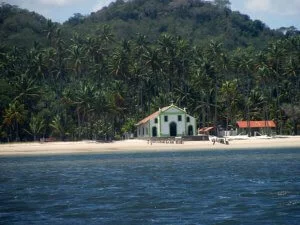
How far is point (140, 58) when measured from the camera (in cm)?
11400

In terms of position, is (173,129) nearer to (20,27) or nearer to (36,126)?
(36,126)

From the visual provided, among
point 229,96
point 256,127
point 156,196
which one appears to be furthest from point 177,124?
point 156,196

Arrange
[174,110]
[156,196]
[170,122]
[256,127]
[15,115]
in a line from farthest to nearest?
[256,127] < [170,122] < [15,115] < [174,110] < [156,196]

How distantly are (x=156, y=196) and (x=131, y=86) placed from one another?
86.2m

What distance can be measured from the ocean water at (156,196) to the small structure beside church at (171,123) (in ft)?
137

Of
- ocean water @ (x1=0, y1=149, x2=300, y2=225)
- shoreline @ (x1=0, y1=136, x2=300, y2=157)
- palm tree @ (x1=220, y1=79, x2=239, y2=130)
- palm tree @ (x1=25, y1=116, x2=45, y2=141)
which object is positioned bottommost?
ocean water @ (x1=0, y1=149, x2=300, y2=225)

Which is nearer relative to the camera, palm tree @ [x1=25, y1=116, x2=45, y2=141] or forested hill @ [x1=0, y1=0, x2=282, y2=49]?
palm tree @ [x1=25, y1=116, x2=45, y2=141]

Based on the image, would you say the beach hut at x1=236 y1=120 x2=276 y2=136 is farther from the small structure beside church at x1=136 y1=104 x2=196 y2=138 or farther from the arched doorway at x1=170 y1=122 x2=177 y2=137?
the arched doorway at x1=170 y1=122 x2=177 y2=137

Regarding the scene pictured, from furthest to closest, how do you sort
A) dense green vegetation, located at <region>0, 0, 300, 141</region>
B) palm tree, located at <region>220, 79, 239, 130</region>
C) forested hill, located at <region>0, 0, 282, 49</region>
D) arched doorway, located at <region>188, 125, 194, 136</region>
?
1. forested hill, located at <region>0, 0, 282, 49</region>
2. palm tree, located at <region>220, 79, 239, 130</region>
3. dense green vegetation, located at <region>0, 0, 300, 141</region>
4. arched doorway, located at <region>188, 125, 194, 136</region>

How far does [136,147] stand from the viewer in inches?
3174

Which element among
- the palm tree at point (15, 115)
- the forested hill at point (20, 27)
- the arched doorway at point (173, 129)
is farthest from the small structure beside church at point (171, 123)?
the forested hill at point (20, 27)

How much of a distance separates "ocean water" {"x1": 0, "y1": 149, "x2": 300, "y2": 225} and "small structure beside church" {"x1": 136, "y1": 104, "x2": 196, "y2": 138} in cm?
4169

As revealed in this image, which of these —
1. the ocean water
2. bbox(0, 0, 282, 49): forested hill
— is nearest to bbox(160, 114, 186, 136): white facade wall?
the ocean water

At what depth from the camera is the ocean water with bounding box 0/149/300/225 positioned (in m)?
24.4
